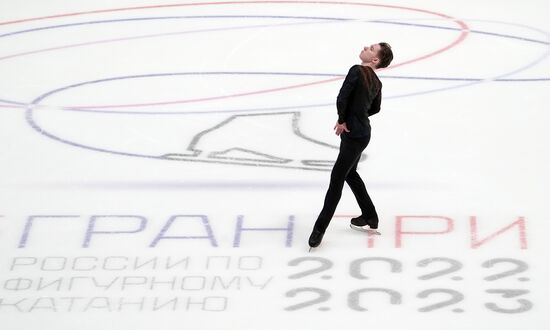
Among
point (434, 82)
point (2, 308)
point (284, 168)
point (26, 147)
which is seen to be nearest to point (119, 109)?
point (26, 147)

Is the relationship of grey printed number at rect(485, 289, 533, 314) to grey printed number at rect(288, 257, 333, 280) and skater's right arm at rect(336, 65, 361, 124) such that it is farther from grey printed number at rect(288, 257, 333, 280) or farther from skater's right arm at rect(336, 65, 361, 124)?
skater's right arm at rect(336, 65, 361, 124)

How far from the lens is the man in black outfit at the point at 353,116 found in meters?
9.00

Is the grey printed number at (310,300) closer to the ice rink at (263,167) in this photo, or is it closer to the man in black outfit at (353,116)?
the ice rink at (263,167)

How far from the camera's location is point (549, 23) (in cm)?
1428

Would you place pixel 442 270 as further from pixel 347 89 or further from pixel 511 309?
pixel 347 89

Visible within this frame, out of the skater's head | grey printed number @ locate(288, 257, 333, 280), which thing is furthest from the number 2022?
the skater's head

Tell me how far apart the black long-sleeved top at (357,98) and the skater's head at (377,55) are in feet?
0.18

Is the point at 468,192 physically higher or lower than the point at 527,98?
lower

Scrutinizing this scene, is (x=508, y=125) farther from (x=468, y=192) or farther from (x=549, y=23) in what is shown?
(x=549, y=23)

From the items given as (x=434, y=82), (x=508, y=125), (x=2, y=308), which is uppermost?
(x=434, y=82)

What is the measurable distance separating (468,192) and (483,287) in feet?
4.99

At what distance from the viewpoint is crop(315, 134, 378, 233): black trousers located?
918 cm

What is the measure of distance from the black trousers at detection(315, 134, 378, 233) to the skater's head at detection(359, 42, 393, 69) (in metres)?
0.49

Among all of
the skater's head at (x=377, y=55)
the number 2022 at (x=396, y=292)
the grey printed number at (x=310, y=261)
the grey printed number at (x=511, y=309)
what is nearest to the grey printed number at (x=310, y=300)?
the number 2022 at (x=396, y=292)
